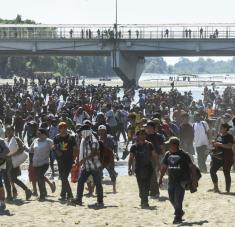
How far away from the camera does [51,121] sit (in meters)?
17.4

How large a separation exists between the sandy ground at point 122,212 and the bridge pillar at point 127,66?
65012mm

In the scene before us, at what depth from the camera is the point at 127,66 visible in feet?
275

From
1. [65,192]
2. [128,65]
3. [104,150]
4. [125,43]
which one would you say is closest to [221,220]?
[104,150]

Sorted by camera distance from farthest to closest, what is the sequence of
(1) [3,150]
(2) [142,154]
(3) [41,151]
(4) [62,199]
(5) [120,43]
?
(5) [120,43] < (4) [62,199] < (3) [41,151] < (2) [142,154] < (1) [3,150]

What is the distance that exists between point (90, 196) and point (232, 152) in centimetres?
263

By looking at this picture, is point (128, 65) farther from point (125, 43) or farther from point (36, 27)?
point (36, 27)

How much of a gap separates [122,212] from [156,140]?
185 centimetres

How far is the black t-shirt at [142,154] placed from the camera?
1226 cm

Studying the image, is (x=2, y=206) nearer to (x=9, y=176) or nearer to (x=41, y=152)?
(x=41, y=152)

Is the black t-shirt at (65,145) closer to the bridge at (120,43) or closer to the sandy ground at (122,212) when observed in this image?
the sandy ground at (122,212)

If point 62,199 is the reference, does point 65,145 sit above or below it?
above

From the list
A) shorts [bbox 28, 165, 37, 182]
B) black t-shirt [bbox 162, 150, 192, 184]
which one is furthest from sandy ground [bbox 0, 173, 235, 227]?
black t-shirt [bbox 162, 150, 192, 184]

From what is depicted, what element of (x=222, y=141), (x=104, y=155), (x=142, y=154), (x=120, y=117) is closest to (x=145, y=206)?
→ (x=142, y=154)

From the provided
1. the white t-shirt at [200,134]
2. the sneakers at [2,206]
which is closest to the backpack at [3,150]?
the sneakers at [2,206]
